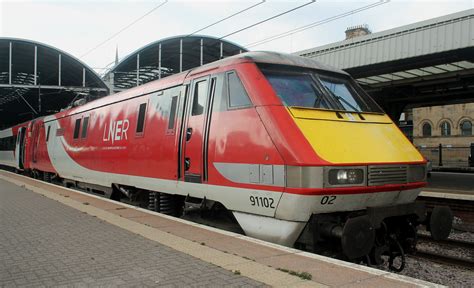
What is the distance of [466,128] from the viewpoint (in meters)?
54.5

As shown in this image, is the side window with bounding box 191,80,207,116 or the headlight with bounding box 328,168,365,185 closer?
the headlight with bounding box 328,168,365,185

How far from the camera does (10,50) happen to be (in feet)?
111

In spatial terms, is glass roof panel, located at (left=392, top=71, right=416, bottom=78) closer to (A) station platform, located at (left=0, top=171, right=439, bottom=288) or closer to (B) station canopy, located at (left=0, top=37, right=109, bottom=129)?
(A) station platform, located at (left=0, top=171, right=439, bottom=288)

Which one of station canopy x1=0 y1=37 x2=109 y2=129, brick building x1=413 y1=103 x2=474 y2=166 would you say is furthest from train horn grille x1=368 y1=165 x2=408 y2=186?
brick building x1=413 y1=103 x2=474 y2=166

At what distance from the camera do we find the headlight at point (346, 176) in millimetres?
4984

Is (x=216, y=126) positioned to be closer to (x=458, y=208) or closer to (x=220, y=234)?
(x=220, y=234)

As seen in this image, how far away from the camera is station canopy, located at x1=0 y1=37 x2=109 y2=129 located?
34.2 metres

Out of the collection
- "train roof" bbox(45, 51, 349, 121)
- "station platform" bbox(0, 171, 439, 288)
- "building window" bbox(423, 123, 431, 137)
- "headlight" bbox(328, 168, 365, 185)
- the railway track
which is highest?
"building window" bbox(423, 123, 431, 137)

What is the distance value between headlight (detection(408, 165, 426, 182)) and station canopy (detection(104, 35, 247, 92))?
28.3 m

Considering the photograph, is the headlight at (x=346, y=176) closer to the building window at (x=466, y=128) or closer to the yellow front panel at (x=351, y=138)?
the yellow front panel at (x=351, y=138)

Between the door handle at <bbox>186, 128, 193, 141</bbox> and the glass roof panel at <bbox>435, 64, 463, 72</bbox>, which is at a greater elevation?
the glass roof panel at <bbox>435, 64, 463, 72</bbox>

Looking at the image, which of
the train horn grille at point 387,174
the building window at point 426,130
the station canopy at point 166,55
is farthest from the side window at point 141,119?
the building window at point 426,130

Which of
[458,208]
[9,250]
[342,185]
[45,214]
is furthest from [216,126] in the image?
[458,208]

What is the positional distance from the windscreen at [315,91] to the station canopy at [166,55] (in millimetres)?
27290
